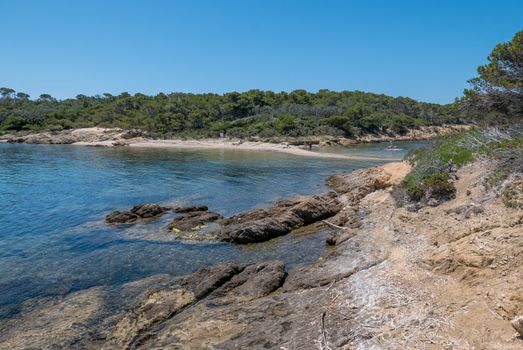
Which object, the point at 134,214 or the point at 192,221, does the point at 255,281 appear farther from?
the point at 134,214

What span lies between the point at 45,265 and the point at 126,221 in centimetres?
617

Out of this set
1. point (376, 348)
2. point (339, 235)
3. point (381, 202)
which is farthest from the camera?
point (381, 202)

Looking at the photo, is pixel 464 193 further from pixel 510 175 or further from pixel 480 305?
pixel 480 305

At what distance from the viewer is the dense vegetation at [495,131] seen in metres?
12.8

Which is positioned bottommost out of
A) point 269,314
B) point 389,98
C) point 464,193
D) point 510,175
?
point 269,314

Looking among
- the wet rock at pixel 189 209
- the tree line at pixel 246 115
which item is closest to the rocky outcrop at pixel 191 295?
the wet rock at pixel 189 209

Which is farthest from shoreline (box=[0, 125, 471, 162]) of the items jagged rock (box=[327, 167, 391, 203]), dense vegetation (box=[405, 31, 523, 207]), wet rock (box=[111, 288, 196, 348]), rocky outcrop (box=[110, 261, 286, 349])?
wet rock (box=[111, 288, 196, 348])

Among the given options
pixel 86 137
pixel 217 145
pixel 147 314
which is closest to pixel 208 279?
pixel 147 314

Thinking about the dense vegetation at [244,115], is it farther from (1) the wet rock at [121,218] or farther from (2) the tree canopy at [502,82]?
(2) the tree canopy at [502,82]

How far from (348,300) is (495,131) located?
389 inches

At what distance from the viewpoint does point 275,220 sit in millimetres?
17562

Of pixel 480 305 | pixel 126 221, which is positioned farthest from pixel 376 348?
pixel 126 221

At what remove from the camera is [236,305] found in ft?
32.3

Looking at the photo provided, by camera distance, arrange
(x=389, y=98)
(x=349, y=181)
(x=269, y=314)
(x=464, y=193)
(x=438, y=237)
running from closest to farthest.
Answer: (x=269, y=314), (x=438, y=237), (x=464, y=193), (x=349, y=181), (x=389, y=98)
